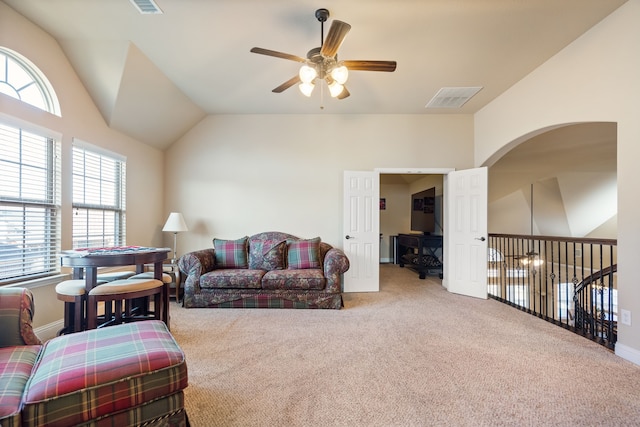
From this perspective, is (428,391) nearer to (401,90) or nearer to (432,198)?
(401,90)

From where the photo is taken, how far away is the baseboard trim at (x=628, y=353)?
2.19 meters

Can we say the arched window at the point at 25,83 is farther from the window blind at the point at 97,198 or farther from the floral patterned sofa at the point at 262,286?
the floral patterned sofa at the point at 262,286

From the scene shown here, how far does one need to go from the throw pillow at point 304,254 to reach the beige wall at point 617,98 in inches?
123

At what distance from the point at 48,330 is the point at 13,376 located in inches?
81.2

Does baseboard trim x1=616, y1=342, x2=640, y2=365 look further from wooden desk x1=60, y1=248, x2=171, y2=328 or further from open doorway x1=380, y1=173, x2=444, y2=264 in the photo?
open doorway x1=380, y1=173, x2=444, y2=264

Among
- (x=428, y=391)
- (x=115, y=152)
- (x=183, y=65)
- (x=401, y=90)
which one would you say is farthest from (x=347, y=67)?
(x=115, y=152)

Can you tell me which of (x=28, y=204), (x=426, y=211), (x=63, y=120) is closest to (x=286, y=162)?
(x=63, y=120)

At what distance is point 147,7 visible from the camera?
231 cm

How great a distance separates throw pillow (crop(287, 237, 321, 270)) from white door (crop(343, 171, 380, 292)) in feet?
2.03

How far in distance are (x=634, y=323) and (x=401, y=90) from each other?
3.32 meters

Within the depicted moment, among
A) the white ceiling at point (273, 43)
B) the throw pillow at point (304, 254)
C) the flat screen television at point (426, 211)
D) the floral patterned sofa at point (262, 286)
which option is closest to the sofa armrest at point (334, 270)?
the floral patterned sofa at point (262, 286)

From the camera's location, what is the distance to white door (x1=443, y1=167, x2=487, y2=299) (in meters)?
4.03

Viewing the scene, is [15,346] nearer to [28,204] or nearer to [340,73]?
[28,204]

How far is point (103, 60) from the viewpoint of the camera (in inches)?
113
